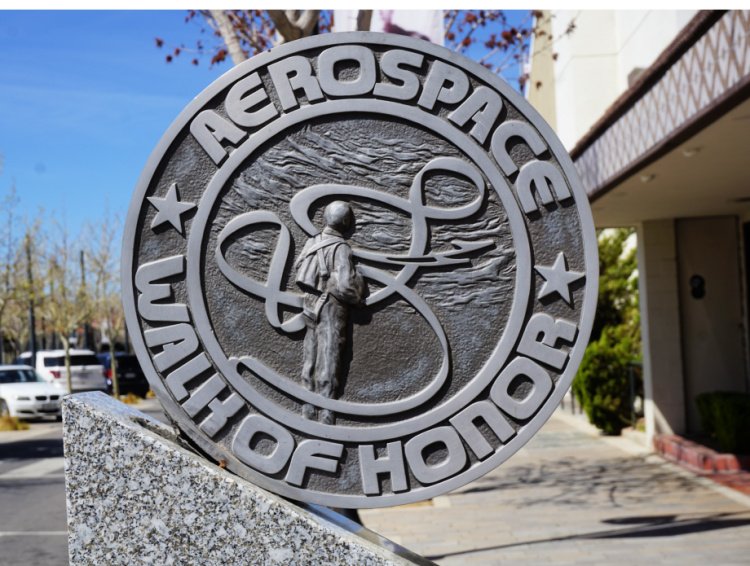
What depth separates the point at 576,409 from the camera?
2050 centimetres

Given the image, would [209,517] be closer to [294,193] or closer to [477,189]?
[294,193]

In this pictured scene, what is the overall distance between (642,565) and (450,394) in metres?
4.37

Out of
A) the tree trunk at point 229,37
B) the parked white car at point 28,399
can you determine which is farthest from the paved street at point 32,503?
the tree trunk at point 229,37

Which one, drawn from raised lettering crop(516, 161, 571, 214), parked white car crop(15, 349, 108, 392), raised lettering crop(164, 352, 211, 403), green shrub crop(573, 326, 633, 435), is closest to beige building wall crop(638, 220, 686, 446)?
green shrub crop(573, 326, 633, 435)

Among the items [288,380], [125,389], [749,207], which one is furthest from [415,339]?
[125,389]

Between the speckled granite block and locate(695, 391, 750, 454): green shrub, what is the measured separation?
8665mm

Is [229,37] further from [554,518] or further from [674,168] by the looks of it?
[554,518]

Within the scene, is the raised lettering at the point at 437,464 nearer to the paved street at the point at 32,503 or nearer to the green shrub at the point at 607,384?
the paved street at the point at 32,503

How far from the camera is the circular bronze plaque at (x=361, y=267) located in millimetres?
3219

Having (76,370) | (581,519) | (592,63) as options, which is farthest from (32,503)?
(76,370)

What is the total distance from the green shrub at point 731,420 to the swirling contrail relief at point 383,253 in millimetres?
8407

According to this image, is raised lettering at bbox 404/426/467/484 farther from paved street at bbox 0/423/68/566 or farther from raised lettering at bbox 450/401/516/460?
paved street at bbox 0/423/68/566

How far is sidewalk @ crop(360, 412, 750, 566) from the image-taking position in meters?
7.36

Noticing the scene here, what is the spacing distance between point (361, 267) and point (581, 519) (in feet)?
20.4
